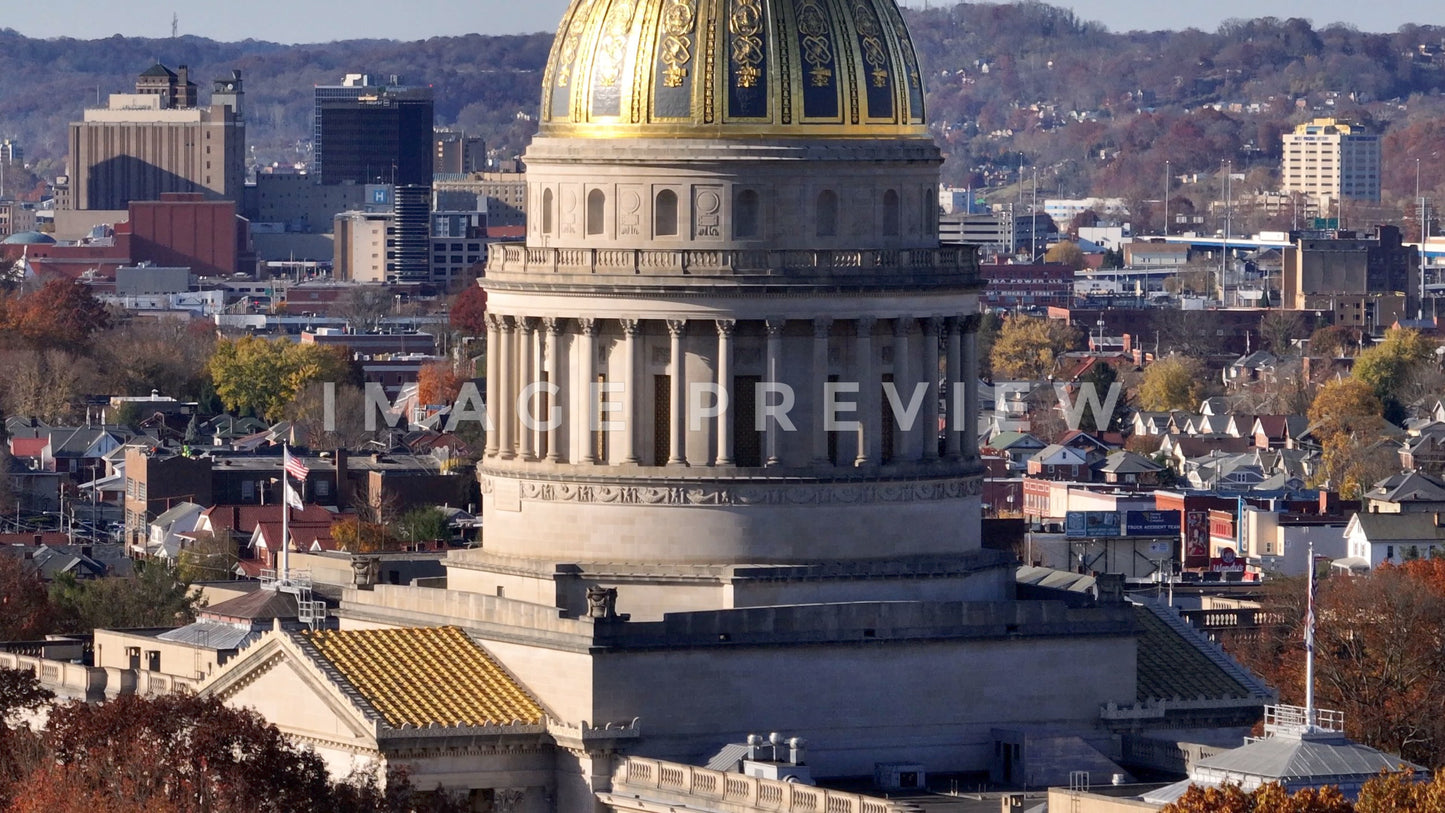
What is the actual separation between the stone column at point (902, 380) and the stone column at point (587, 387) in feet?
18.4

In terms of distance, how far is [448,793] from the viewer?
8688 cm

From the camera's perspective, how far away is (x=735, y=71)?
301ft

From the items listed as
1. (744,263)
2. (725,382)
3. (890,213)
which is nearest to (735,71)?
(744,263)

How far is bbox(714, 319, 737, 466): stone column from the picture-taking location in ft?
300

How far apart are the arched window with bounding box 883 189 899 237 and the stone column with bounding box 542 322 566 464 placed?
6348 millimetres

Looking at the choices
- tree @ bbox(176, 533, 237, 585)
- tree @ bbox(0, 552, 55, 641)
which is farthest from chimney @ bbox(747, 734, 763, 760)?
tree @ bbox(176, 533, 237, 585)

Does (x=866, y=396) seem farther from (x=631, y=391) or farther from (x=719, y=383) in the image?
(x=631, y=391)

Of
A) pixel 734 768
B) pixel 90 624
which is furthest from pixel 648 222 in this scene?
pixel 90 624

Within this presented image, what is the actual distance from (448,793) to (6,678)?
13473 mm

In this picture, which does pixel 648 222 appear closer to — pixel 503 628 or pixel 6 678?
pixel 503 628

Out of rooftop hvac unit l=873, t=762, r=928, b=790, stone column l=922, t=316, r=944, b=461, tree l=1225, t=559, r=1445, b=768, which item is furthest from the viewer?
tree l=1225, t=559, r=1445, b=768

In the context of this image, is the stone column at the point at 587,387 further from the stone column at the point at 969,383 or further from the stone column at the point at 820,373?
the stone column at the point at 969,383

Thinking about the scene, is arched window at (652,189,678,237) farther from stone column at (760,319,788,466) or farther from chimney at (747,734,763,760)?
chimney at (747,734,763,760)

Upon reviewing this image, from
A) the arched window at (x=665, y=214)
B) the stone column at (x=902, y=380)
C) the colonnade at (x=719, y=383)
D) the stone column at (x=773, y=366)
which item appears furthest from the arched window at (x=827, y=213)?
the arched window at (x=665, y=214)
